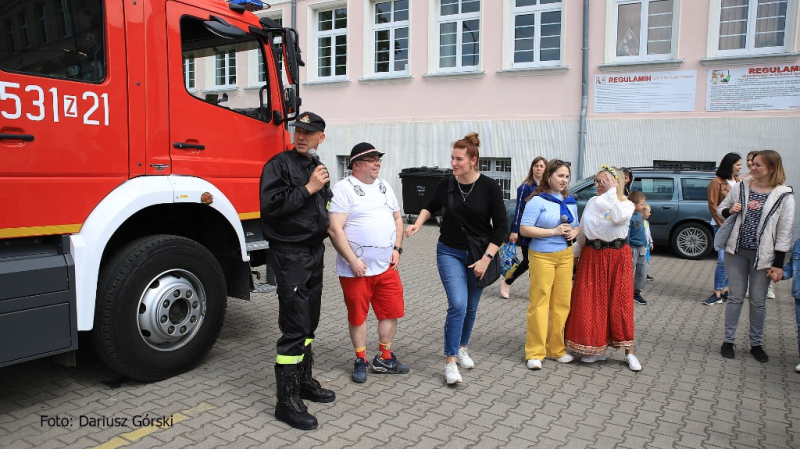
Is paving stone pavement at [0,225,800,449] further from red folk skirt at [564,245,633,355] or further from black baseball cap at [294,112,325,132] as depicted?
black baseball cap at [294,112,325,132]

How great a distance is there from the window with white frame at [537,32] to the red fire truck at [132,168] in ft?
33.9

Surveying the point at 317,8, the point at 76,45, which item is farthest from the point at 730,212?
the point at 317,8

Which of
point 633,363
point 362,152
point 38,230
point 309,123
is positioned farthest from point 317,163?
point 633,363

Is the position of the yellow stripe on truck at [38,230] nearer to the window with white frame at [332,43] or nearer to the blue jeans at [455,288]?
the blue jeans at [455,288]

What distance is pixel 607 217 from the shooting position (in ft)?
16.2

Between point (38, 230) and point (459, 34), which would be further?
point (459, 34)

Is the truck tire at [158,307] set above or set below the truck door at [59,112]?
below

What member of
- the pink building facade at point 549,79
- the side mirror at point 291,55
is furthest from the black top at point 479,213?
the pink building facade at point 549,79

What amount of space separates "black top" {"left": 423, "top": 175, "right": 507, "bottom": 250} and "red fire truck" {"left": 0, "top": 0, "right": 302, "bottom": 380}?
5.16ft

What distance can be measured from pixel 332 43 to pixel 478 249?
13.9 meters

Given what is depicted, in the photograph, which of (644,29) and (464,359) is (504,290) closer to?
(464,359)

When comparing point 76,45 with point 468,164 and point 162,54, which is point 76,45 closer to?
point 162,54

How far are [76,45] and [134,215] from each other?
118 cm

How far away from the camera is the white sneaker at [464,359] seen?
197 inches
